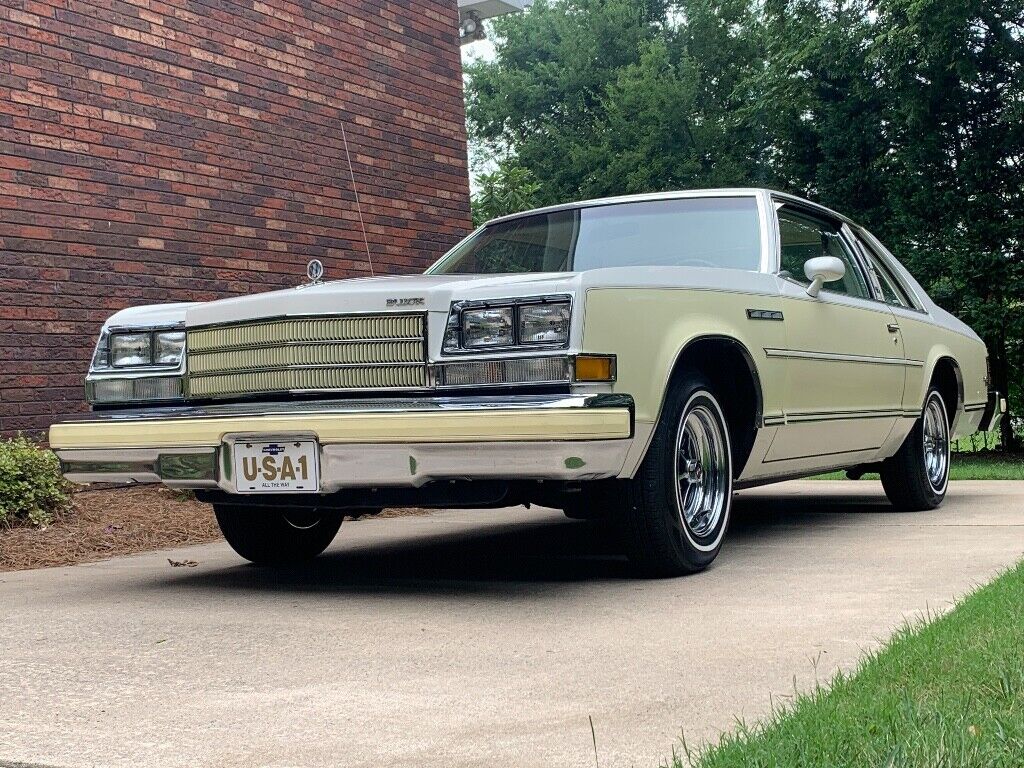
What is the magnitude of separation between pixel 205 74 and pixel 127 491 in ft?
10.2

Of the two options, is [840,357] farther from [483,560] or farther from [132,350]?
[132,350]

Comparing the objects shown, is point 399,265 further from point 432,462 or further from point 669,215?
point 432,462

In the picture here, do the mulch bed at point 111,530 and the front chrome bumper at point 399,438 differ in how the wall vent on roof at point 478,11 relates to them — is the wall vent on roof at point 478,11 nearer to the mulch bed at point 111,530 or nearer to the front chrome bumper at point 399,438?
the mulch bed at point 111,530

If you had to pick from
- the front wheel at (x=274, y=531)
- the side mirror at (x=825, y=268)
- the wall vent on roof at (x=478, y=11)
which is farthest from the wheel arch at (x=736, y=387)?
the wall vent on roof at (x=478, y=11)

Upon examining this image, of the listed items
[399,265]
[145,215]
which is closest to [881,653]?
[145,215]

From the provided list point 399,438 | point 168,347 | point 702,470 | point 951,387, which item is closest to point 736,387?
point 702,470

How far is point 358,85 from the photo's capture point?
10734 mm

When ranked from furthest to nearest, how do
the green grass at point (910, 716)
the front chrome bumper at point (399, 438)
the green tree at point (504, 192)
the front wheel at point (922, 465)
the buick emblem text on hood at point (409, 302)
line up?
1. the green tree at point (504, 192)
2. the front wheel at point (922, 465)
3. the buick emblem text on hood at point (409, 302)
4. the front chrome bumper at point (399, 438)
5. the green grass at point (910, 716)

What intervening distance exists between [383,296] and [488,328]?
0.45 meters

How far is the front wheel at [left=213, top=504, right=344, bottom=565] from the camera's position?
5742mm

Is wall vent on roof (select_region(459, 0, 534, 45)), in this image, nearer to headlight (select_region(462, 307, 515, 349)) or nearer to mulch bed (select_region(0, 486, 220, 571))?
mulch bed (select_region(0, 486, 220, 571))

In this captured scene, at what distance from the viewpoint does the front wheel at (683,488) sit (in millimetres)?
4664

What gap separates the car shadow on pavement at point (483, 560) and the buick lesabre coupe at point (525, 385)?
0.98 feet

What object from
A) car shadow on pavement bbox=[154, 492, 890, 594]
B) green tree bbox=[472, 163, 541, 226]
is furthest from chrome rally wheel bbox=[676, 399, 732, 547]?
green tree bbox=[472, 163, 541, 226]
